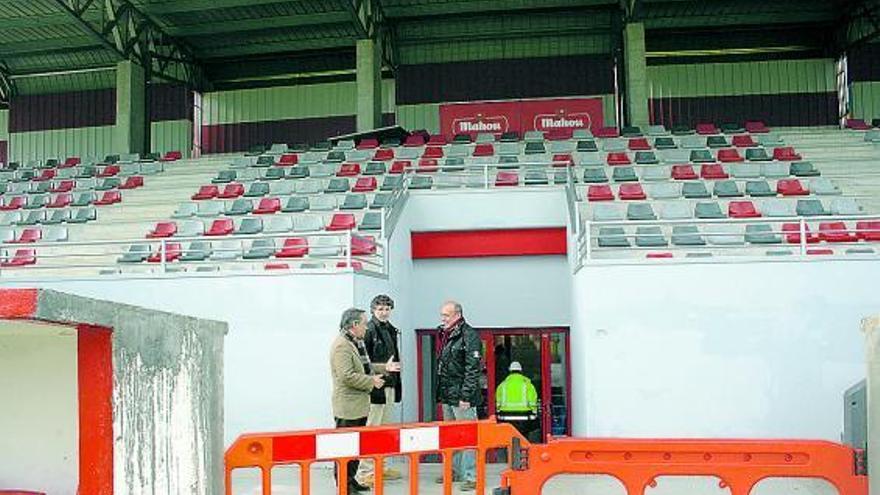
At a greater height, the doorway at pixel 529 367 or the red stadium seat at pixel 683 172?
the red stadium seat at pixel 683 172

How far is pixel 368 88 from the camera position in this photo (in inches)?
966

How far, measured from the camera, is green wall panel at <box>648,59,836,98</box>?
89.9ft

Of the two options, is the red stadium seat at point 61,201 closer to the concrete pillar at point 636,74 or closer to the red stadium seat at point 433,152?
the red stadium seat at point 433,152

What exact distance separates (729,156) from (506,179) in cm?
523

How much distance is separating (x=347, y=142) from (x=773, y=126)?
12.4m

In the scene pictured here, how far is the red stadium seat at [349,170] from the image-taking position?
1945 cm

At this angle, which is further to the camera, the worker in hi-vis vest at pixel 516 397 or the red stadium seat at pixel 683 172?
the red stadium seat at pixel 683 172

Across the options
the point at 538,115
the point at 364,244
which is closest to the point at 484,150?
the point at 538,115

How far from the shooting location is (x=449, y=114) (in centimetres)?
2814

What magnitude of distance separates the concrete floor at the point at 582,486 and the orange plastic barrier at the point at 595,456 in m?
2.82

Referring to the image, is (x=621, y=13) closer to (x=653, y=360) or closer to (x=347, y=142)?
(x=347, y=142)

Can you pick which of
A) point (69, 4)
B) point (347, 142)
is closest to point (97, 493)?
point (347, 142)

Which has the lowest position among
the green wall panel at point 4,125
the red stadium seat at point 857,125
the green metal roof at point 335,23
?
the red stadium seat at point 857,125

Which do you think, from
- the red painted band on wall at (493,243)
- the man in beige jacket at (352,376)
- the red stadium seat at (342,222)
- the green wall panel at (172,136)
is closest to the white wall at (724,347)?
the man in beige jacket at (352,376)
